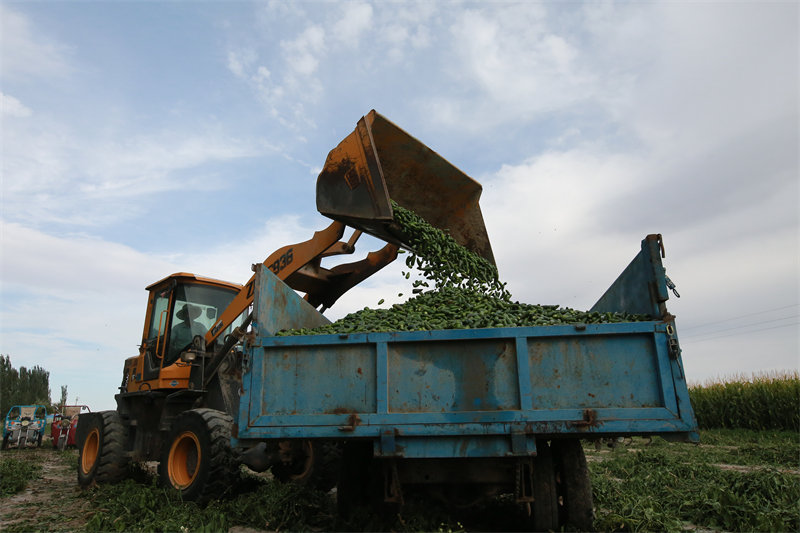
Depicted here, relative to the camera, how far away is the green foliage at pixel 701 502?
4.42 meters

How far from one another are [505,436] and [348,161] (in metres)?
3.14

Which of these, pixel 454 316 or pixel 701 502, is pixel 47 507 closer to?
pixel 454 316

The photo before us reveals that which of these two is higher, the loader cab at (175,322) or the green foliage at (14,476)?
the loader cab at (175,322)

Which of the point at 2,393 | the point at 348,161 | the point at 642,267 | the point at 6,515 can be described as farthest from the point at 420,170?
the point at 2,393

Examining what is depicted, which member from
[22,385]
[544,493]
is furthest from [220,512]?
[22,385]

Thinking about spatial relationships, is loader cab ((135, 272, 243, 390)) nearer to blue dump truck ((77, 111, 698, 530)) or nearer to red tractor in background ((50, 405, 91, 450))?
blue dump truck ((77, 111, 698, 530))

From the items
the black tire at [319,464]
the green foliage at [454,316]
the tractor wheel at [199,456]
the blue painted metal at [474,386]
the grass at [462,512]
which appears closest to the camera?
the blue painted metal at [474,386]

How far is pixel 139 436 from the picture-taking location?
289 inches

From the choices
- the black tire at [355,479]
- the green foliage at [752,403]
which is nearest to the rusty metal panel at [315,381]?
the black tire at [355,479]

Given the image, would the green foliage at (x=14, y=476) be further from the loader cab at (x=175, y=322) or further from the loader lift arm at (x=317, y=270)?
the loader lift arm at (x=317, y=270)

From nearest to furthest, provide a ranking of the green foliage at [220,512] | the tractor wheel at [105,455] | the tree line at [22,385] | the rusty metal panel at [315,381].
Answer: the rusty metal panel at [315,381] → the green foliage at [220,512] → the tractor wheel at [105,455] → the tree line at [22,385]

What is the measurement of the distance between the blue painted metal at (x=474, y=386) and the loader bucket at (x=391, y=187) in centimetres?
170

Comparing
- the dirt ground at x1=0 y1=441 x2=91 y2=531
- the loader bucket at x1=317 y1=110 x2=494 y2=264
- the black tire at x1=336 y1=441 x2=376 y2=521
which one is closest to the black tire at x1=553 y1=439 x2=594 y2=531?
the black tire at x1=336 y1=441 x2=376 y2=521

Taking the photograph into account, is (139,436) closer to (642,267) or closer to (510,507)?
(510,507)
